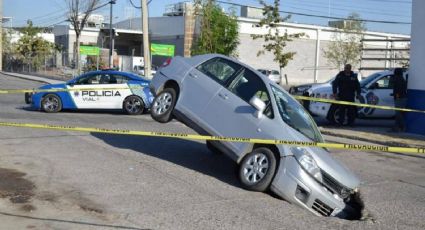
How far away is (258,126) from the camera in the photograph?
849 cm

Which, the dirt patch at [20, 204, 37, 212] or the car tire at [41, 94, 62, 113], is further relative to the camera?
the car tire at [41, 94, 62, 113]

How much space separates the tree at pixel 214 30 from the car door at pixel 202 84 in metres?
25.6

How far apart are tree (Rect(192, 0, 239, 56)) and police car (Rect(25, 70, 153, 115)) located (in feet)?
59.3

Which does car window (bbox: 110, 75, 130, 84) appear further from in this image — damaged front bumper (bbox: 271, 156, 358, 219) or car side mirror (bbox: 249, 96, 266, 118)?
damaged front bumper (bbox: 271, 156, 358, 219)

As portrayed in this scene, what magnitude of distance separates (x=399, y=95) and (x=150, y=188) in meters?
11.1

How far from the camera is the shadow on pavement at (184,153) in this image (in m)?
9.44

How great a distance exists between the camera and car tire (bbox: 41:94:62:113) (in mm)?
17375

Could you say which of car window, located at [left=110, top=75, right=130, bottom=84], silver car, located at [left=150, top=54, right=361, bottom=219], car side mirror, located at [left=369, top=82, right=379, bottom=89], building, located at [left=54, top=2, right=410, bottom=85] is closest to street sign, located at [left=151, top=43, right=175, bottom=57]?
building, located at [left=54, top=2, right=410, bottom=85]

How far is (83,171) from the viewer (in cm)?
872

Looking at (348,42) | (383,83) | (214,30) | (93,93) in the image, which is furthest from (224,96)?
(348,42)

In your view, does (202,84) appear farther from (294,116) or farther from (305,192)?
(305,192)

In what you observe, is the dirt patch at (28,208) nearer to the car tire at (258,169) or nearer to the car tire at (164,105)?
the car tire at (258,169)

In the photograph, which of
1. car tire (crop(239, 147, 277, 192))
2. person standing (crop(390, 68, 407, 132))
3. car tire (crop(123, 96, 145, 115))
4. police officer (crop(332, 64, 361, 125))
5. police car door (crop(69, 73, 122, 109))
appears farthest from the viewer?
car tire (crop(123, 96, 145, 115))

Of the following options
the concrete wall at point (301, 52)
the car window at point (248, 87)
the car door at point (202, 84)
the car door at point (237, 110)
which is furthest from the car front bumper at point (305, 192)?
the concrete wall at point (301, 52)
